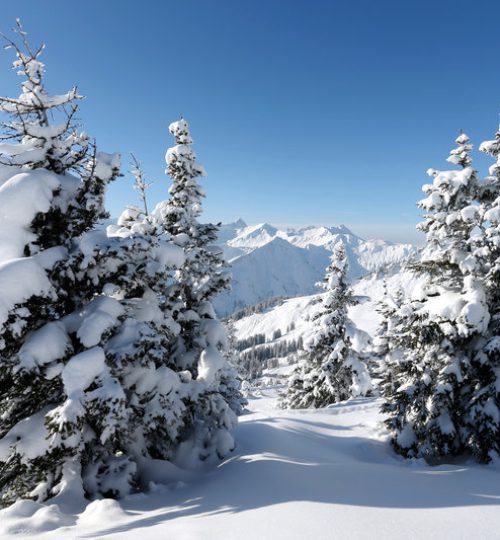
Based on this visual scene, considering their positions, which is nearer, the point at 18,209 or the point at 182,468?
the point at 18,209

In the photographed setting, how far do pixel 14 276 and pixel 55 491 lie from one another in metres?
4.76

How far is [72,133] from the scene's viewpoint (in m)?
Answer: 8.77

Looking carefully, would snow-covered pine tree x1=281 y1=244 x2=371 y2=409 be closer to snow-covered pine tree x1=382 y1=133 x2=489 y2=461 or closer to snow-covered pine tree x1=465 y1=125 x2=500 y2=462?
snow-covered pine tree x1=382 y1=133 x2=489 y2=461

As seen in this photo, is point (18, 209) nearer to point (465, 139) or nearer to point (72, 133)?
point (72, 133)

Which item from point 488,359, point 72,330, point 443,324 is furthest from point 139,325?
point 488,359

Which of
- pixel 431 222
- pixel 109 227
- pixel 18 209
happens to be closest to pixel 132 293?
pixel 109 227

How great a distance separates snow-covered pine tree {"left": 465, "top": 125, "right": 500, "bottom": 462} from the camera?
10219 millimetres

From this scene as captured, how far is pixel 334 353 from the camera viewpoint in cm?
2319

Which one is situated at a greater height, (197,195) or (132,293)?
(197,195)

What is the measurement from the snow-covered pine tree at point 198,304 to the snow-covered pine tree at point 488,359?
768cm

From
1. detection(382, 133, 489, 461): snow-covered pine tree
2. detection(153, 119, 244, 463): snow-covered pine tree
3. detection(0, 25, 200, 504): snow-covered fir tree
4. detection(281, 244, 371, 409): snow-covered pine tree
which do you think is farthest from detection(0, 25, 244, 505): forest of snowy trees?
detection(281, 244, 371, 409): snow-covered pine tree

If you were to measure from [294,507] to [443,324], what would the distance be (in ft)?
25.6

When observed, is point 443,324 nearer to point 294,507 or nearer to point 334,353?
point 294,507

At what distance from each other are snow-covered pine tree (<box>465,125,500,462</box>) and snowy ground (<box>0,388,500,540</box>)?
954 millimetres
